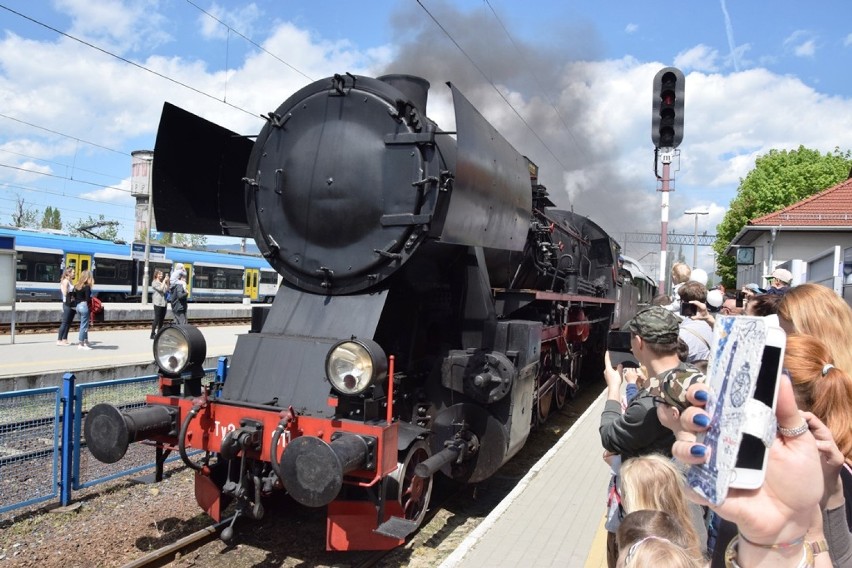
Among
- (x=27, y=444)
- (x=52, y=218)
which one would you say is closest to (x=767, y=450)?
(x=27, y=444)

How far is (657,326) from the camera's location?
2725 mm

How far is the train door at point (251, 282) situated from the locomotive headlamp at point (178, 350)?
28361 millimetres

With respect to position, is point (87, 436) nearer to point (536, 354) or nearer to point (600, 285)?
point (536, 354)

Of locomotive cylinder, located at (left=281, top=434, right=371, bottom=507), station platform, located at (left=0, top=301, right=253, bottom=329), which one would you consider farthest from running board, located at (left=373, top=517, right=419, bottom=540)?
station platform, located at (left=0, top=301, right=253, bottom=329)

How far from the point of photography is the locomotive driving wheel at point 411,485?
13.3 feet

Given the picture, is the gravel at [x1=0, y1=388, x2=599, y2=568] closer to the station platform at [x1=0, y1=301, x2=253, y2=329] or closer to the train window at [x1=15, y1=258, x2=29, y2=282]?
the station platform at [x1=0, y1=301, x2=253, y2=329]

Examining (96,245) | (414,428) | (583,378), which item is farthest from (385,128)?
(96,245)

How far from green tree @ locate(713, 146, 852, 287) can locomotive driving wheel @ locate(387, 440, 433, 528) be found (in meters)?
34.0

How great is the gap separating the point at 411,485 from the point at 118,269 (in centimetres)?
2511

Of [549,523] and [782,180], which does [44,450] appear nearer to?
[549,523]

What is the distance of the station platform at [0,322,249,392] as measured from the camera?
8523mm

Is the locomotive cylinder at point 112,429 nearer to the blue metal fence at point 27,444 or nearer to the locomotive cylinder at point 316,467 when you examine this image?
the locomotive cylinder at point 316,467

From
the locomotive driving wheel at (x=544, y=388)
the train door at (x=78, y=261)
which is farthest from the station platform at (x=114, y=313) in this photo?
the locomotive driving wheel at (x=544, y=388)

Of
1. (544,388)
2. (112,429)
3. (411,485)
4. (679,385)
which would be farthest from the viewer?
(544,388)
